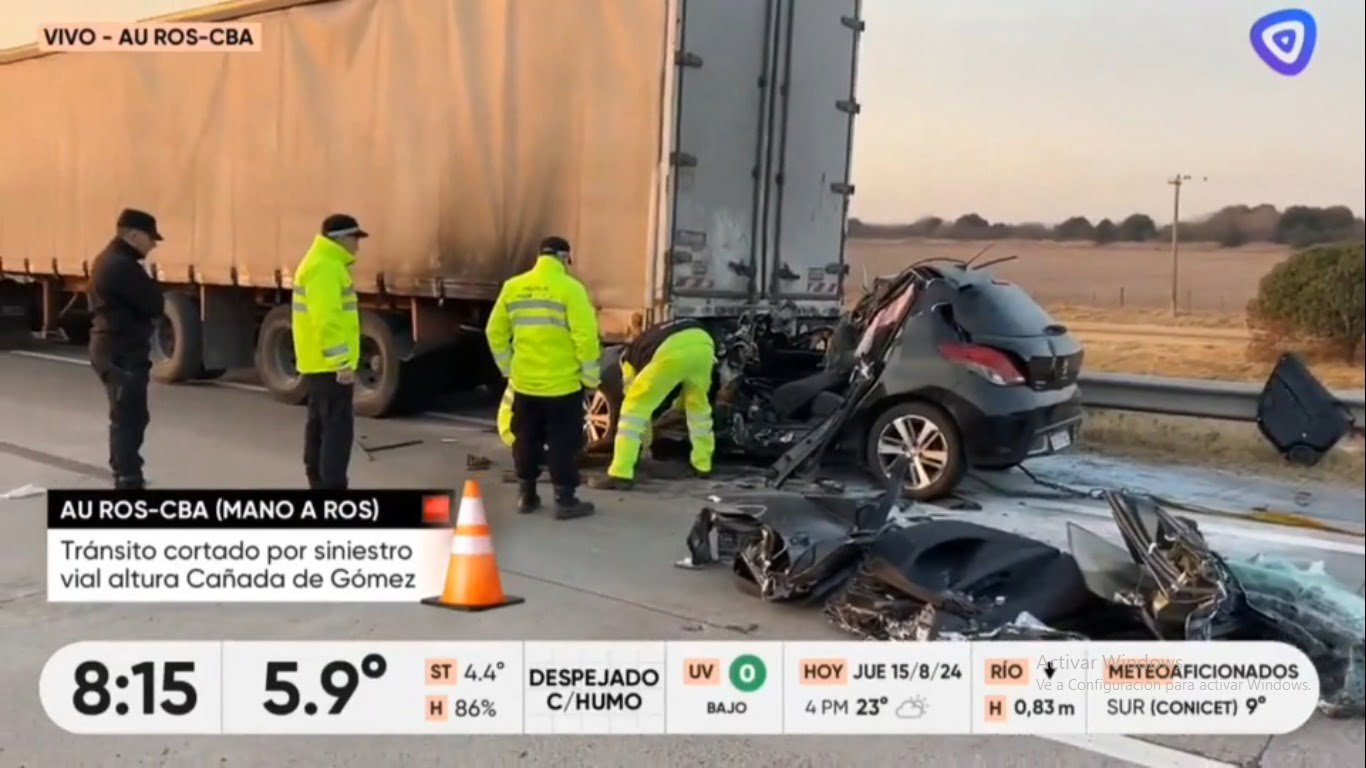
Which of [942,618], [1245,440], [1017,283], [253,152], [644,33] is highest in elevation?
[644,33]

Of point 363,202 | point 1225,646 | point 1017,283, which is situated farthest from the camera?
point 363,202

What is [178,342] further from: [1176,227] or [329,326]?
[1176,227]

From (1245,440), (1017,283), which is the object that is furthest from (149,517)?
(1245,440)

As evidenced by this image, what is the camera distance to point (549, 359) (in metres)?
4.36

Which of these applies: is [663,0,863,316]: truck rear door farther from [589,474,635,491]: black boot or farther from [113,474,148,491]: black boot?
[113,474,148,491]: black boot

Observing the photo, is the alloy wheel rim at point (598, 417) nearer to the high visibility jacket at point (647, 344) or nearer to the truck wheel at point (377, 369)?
the high visibility jacket at point (647, 344)

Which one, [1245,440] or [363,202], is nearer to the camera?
[1245,440]

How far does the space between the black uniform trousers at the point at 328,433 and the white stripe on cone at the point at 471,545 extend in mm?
285

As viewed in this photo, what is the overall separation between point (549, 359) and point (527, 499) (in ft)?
2.52


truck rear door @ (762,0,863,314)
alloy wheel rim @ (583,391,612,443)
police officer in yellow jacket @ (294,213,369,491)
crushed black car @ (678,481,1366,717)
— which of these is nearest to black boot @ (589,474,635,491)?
alloy wheel rim @ (583,391,612,443)

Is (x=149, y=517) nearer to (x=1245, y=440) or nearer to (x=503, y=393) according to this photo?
(x=503, y=393)

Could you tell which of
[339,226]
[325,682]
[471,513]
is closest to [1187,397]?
[471,513]

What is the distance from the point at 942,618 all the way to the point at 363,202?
2080 millimetres

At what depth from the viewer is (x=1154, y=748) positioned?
8.16 ft
